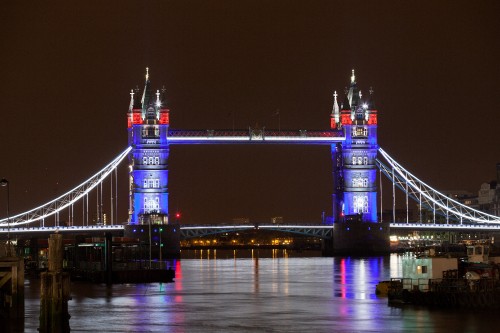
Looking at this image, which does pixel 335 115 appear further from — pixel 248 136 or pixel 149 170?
pixel 149 170

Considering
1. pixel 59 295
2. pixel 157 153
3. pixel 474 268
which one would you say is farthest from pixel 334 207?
pixel 59 295

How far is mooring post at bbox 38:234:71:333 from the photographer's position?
1769 inches

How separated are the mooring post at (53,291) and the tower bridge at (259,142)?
91.5m

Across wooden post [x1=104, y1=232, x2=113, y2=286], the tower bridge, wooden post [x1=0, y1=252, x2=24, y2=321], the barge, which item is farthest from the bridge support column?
wooden post [x1=0, y1=252, x2=24, y2=321]

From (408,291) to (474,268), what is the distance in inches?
122

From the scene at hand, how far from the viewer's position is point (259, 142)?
144m

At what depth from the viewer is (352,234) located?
146625 mm

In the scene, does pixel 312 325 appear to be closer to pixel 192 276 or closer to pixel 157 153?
pixel 192 276

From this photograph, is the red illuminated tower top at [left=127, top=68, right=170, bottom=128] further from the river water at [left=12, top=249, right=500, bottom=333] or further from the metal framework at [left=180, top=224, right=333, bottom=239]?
the river water at [left=12, top=249, right=500, bottom=333]

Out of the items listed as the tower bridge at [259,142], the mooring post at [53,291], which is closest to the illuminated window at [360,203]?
the tower bridge at [259,142]

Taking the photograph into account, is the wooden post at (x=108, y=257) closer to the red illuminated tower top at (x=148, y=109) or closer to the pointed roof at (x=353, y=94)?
the red illuminated tower top at (x=148, y=109)

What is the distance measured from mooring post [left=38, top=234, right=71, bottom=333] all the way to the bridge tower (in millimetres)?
102289

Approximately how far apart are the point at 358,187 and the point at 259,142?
1322 centimetres

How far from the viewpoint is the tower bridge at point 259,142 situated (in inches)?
5595
